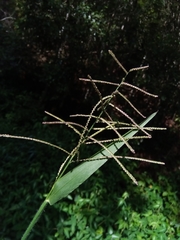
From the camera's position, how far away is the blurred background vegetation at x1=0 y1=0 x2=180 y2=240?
2945mm

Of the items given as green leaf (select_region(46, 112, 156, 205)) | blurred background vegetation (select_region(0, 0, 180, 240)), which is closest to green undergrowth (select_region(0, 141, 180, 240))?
blurred background vegetation (select_region(0, 0, 180, 240))

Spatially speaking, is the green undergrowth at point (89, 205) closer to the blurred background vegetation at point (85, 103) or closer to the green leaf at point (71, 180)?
the blurred background vegetation at point (85, 103)

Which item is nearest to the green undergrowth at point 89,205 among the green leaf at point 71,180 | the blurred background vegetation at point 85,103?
the blurred background vegetation at point 85,103

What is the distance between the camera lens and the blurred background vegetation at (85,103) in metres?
2.95

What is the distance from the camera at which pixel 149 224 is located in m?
3.10

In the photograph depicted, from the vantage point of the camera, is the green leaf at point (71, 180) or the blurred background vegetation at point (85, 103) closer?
the green leaf at point (71, 180)

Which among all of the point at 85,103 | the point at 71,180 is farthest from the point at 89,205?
the point at 71,180

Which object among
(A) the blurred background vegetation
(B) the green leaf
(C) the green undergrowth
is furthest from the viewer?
(A) the blurred background vegetation

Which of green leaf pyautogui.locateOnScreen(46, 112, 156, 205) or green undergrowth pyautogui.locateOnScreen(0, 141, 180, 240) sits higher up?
green leaf pyautogui.locateOnScreen(46, 112, 156, 205)

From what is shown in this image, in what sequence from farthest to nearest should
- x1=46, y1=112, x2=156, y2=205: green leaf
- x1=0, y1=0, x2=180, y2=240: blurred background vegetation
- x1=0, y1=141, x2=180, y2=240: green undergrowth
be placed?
x1=0, y1=0, x2=180, y2=240: blurred background vegetation → x1=0, y1=141, x2=180, y2=240: green undergrowth → x1=46, y1=112, x2=156, y2=205: green leaf

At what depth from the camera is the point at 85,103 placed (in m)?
4.73

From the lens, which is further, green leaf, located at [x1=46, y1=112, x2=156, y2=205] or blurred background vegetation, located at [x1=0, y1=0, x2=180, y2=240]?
blurred background vegetation, located at [x1=0, y1=0, x2=180, y2=240]

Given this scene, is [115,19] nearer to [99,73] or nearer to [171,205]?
[99,73]

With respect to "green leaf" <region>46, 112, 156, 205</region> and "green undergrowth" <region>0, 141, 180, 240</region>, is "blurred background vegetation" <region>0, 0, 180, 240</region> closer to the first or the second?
"green undergrowth" <region>0, 141, 180, 240</region>
